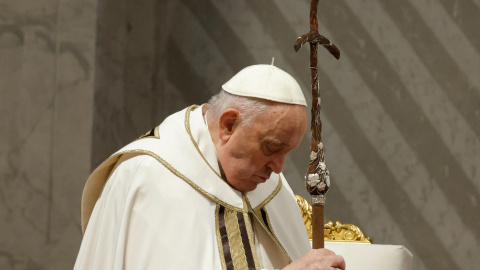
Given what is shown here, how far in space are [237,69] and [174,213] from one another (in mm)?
2473

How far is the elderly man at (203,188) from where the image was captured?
3211 mm

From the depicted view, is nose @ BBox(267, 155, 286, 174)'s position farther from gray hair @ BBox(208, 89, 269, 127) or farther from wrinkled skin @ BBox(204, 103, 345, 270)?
gray hair @ BBox(208, 89, 269, 127)

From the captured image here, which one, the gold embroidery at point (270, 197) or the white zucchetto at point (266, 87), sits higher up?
the white zucchetto at point (266, 87)

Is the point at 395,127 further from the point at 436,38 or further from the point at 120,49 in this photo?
the point at 120,49

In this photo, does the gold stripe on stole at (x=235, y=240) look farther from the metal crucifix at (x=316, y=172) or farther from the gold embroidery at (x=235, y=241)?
the metal crucifix at (x=316, y=172)

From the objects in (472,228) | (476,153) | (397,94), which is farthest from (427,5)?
(472,228)

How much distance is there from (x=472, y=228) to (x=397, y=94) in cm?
89

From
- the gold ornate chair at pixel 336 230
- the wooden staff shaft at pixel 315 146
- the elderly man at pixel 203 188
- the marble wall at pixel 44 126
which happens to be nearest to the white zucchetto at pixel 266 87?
the elderly man at pixel 203 188

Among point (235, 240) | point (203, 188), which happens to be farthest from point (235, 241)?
point (203, 188)

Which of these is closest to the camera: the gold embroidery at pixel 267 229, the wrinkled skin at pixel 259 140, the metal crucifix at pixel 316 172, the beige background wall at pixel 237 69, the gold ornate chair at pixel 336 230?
the metal crucifix at pixel 316 172

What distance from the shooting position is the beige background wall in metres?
4.80

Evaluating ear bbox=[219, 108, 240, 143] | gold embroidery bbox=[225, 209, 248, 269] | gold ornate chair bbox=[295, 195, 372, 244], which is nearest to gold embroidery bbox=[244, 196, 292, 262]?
gold embroidery bbox=[225, 209, 248, 269]

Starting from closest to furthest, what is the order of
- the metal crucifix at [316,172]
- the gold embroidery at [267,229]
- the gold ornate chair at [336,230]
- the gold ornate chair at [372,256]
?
the metal crucifix at [316,172]
the gold embroidery at [267,229]
the gold ornate chair at [372,256]
the gold ornate chair at [336,230]

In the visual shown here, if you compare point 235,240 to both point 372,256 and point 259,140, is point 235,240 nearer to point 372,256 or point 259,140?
point 259,140
